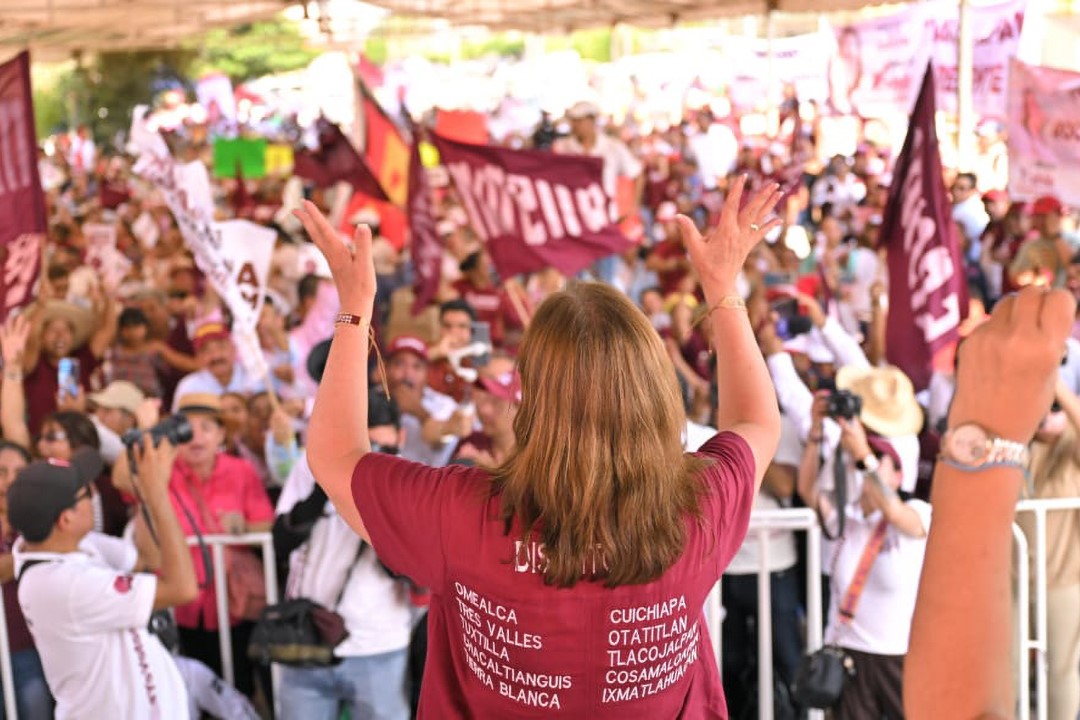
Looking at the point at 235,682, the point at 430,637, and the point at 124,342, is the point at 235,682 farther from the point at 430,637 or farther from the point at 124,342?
the point at 124,342

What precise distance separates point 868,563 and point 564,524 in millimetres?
2437

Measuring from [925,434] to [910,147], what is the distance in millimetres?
1461

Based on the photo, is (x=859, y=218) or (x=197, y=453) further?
(x=859, y=218)

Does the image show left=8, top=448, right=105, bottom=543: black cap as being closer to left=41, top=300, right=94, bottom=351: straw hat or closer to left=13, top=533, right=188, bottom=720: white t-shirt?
left=13, top=533, right=188, bottom=720: white t-shirt

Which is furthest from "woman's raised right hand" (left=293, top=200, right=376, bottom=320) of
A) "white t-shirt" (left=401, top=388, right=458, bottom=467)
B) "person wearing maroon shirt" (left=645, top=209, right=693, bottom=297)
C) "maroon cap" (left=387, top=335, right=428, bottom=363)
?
"person wearing maroon shirt" (left=645, top=209, right=693, bottom=297)

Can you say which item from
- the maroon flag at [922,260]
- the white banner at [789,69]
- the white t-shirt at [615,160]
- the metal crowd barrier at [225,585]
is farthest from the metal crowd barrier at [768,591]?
the white banner at [789,69]

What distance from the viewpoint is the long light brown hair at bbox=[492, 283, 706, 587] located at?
1.96 metres

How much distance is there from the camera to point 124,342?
7.04 meters

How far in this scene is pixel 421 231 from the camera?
342 inches

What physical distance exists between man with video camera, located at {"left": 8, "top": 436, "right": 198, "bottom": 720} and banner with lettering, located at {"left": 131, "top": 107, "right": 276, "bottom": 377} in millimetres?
2320

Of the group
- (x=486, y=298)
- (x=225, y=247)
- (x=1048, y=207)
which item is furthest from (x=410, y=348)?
(x=1048, y=207)

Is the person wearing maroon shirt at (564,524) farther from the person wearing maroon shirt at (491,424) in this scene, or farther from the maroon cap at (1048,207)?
the maroon cap at (1048,207)

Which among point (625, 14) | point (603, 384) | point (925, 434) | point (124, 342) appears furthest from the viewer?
point (625, 14)

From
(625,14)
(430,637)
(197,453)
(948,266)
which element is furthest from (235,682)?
(625,14)
